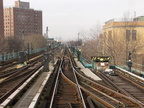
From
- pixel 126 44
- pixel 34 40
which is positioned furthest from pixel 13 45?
pixel 126 44

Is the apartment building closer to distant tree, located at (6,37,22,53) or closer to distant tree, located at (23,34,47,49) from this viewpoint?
Answer: distant tree, located at (6,37,22,53)

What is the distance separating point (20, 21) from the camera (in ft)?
429

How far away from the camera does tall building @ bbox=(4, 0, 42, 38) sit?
415 feet

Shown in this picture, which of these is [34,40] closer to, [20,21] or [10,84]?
[10,84]

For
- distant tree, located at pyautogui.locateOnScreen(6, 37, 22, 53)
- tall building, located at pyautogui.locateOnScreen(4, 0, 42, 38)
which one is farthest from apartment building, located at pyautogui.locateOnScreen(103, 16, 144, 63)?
tall building, located at pyautogui.locateOnScreen(4, 0, 42, 38)

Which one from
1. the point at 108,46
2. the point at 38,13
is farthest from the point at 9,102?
the point at 38,13

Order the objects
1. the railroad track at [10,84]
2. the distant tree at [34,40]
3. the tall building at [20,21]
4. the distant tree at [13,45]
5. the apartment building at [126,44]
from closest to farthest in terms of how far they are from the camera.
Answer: the railroad track at [10,84], the apartment building at [126,44], the distant tree at [13,45], the distant tree at [34,40], the tall building at [20,21]

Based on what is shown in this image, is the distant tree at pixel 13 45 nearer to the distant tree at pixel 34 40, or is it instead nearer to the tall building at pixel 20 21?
the distant tree at pixel 34 40

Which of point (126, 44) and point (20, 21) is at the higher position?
point (20, 21)

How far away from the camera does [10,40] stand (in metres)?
63.2

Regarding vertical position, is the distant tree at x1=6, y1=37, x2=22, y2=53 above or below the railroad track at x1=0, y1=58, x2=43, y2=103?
above

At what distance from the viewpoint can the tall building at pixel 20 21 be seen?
415 feet

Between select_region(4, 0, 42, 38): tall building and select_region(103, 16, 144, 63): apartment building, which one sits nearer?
select_region(103, 16, 144, 63): apartment building

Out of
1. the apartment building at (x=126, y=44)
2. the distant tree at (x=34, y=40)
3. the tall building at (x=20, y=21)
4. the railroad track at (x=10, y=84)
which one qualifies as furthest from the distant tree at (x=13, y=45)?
the tall building at (x=20, y=21)
